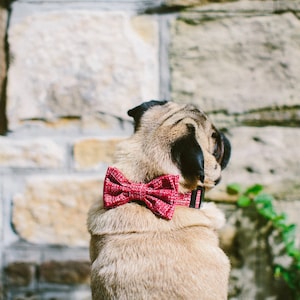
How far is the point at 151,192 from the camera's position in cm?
131

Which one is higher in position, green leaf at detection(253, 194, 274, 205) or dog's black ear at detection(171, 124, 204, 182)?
dog's black ear at detection(171, 124, 204, 182)

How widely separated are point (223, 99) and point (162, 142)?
0.55 meters

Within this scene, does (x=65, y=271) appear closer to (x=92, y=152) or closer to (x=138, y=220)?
(x=92, y=152)

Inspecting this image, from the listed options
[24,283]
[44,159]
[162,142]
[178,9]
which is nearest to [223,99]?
[178,9]

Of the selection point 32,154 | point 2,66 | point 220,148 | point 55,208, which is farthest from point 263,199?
point 2,66

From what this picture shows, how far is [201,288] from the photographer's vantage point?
124 centimetres

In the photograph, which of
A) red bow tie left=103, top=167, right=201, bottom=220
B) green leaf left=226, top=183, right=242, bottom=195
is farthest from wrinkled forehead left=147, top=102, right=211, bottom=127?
green leaf left=226, top=183, right=242, bottom=195

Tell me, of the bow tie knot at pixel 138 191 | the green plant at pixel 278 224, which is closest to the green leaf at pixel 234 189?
the green plant at pixel 278 224

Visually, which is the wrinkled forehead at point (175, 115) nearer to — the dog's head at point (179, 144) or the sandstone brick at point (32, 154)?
the dog's head at point (179, 144)

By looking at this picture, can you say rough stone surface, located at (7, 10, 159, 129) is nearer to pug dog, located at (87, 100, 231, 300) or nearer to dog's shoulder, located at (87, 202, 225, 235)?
pug dog, located at (87, 100, 231, 300)

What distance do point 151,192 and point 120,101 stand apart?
61cm

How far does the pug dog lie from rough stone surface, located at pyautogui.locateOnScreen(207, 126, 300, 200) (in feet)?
1.32

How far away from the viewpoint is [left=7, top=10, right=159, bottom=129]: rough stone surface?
1832 mm

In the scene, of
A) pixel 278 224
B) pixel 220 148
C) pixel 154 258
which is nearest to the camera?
pixel 154 258
